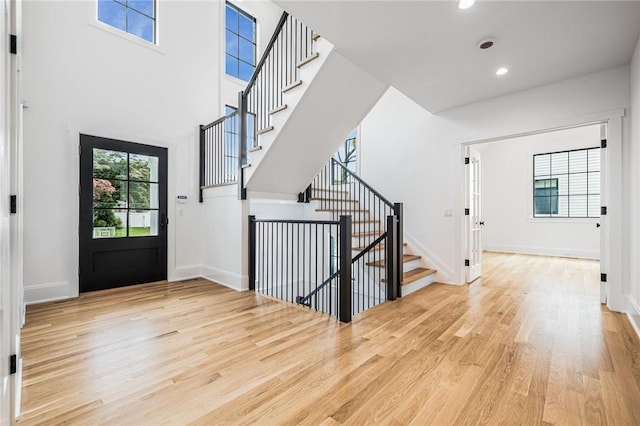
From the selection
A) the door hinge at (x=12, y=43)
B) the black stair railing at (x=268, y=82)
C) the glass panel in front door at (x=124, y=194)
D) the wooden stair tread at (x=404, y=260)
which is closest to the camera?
the door hinge at (x=12, y=43)

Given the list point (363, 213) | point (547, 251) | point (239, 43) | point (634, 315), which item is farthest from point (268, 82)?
point (547, 251)

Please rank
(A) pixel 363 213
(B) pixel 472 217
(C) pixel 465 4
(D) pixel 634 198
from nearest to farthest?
(C) pixel 465 4
(D) pixel 634 198
(B) pixel 472 217
(A) pixel 363 213

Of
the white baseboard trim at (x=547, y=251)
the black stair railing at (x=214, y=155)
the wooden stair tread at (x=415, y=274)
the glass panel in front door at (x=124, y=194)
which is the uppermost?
the black stair railing at (x=214, y=155)

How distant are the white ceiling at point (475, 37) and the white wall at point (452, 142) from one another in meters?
0.27

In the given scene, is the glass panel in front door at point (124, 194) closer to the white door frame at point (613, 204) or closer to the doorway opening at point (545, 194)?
the white door frame at point (613, 204)

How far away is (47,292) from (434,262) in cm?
496

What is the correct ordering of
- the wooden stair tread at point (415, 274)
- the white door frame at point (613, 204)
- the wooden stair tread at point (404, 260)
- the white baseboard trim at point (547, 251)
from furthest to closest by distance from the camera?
the white baseboard trim at point (547, 251) → the wooden stair tread at point (404, 260) → the wooden stair tread at point (415, 274) → the white door frame at point (613, 204)

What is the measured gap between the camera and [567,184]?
22.5 ft

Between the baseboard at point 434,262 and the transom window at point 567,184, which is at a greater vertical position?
the transom window at point 567,184

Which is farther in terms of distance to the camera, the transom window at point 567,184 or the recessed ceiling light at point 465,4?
the transom window at point 567,184

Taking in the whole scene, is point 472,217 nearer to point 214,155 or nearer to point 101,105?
point 214,155

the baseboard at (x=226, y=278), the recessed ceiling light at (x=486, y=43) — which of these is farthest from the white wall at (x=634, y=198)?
the baseboard at (x=226, y=278)

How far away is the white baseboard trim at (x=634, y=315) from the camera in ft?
8.03

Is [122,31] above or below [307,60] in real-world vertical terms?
above
